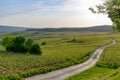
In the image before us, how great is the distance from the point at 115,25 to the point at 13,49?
79.3 metres

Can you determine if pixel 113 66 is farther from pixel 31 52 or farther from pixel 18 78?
pixel 31 52

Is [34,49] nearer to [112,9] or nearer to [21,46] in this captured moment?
[21,46]

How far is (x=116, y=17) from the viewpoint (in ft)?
126

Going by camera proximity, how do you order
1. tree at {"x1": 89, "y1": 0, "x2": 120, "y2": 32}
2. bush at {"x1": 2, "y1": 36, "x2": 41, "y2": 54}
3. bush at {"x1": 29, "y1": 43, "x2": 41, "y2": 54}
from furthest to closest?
bush at {"x1": 2, "y1": 36, "x2": 41, "y2": 54}
bush at {"x1": 29, "y1": 43, "x2": 41, "y2": 54}
tree at {"x1": 89, "y1": 0, "x2": 120, "y2": 32}

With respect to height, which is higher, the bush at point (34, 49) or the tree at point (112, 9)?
the tree at point (112, 9)

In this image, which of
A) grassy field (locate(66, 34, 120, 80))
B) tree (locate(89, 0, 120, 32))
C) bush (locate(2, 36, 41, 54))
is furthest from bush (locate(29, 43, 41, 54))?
tree (locate(89, 0, 120, 32))

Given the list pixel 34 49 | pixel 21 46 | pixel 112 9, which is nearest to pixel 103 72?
pixel 112 9

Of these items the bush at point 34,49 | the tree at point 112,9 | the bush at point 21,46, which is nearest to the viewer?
the tree at point 112,9

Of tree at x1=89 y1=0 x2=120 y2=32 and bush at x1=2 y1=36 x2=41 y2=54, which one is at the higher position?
tree at x1=89 y1=0 x2=120 y2=32

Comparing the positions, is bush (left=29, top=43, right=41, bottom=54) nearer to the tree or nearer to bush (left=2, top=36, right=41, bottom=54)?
bush (left=2, top=36, right=41, bottom=54)

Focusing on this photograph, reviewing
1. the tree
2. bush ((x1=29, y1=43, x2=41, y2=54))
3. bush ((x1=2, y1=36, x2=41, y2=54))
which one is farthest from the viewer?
bush ((x1=2, y1=36, x2=41, y2=54))

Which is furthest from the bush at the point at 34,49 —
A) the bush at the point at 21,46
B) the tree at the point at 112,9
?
the tree at the point at 112,9

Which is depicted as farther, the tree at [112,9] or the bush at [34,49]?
the bush at [34,49]

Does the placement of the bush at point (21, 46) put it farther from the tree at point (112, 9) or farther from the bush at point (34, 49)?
the tree at point (112, 9)
